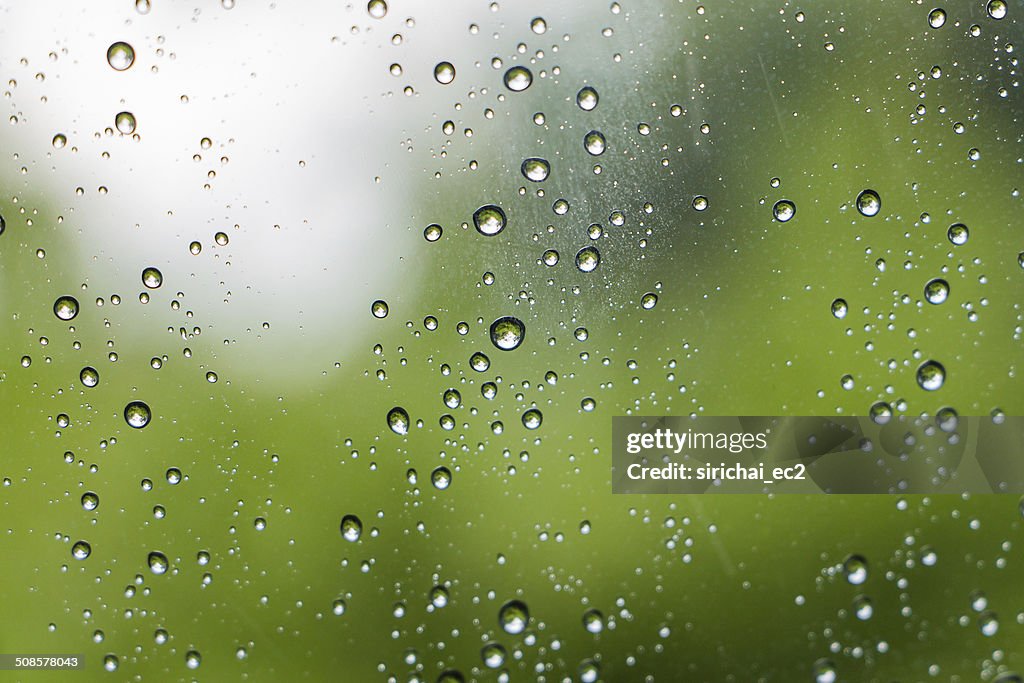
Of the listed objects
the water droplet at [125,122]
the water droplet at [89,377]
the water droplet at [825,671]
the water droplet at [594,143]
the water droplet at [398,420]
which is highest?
the water droplet at [125,122]

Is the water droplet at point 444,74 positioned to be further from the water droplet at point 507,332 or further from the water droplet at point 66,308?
the water droplet at point 66,308

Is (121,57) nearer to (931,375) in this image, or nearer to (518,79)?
(518,79)

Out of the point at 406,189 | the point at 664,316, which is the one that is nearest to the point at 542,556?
the point at 664,316

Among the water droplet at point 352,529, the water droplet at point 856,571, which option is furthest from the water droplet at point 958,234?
the water droplet at point 352,529

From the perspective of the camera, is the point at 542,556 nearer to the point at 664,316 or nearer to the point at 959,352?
the point at 664,316

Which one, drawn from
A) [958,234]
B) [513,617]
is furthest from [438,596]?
[958,234]

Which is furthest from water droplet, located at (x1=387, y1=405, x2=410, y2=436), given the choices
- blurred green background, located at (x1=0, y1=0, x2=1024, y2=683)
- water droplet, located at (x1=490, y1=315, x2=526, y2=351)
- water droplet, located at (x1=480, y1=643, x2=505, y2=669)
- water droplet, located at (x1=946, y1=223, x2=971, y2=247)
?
water droplet, located at (x1=946, y1=223, x2=971, y2=247)
